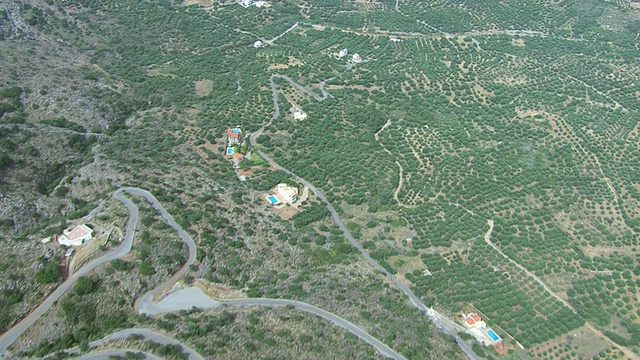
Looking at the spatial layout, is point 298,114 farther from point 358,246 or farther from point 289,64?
point 358,246

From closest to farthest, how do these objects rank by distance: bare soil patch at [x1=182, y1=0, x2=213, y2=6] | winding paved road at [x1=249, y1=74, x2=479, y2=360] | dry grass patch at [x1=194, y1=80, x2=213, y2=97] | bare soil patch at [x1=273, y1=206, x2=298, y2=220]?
winding paved road at [x1=249, y1=74, x2=479, y2=360] → bare soil patch at [x1=273, y1=206, x2=298, y2=220] → dry grass patch at [x1=194, y1=80, x2=213, y2=97] → bare soil patch at [x1=182, y1=0, x2=213, y2=6]

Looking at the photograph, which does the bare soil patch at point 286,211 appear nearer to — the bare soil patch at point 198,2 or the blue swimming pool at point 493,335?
the blue swimming pool at point 493,335

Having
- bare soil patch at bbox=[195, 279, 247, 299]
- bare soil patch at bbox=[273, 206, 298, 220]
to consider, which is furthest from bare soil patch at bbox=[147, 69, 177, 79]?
bare soil patch at bbox=[195, 279, 247, 299]

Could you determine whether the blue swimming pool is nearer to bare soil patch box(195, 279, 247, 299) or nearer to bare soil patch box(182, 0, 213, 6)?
bare soil patch box(195, 279, 247, 299)

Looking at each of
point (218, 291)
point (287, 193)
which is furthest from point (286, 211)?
point (218, 291)

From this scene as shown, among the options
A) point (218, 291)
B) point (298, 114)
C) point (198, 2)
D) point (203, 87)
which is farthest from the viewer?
point (198, 2)

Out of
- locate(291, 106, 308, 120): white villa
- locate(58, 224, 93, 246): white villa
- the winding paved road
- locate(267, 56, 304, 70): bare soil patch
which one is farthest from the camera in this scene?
locate(267, 56, 304, 70): bare soil patch

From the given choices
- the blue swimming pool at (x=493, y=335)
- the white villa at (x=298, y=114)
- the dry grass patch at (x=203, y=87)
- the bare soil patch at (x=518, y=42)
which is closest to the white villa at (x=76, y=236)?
the white villa at (x=298, y=114)
